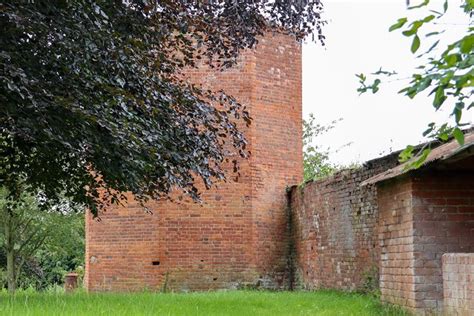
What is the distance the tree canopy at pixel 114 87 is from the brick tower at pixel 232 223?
4992 millimetres

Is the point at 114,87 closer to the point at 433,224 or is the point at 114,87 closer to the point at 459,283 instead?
the point at 433,224

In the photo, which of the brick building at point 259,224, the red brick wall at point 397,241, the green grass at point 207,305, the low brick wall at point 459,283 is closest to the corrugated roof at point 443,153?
the red brick wall at point 397,241

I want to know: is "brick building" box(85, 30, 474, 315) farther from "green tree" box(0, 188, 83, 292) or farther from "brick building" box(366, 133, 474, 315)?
"green tree" box(0, 188, 83, 292)

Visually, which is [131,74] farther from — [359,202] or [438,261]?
[359,202]

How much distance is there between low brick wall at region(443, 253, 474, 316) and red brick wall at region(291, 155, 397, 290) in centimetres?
453

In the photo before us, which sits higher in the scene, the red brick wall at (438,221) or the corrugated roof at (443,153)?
the corrugated roof at (443,153)

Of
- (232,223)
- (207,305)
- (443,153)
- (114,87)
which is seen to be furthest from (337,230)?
(114,87)

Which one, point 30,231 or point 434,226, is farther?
point 30,231

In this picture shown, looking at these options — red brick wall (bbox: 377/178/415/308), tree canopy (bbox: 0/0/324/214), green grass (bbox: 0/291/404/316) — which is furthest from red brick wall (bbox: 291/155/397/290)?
tree canopy (bbox: 0/0/324/214)

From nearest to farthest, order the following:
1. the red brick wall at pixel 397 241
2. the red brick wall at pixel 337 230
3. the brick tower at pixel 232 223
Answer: the red brick wall at pixel 397 241, the red brick wall at pixel 337 230, the brick tower at pixel 232 223

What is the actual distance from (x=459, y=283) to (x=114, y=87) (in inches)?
183

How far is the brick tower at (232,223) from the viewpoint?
1656 cm

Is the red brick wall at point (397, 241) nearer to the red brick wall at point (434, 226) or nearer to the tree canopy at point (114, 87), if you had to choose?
the red brick wall at point (434, 226)

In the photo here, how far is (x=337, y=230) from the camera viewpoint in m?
14.6
